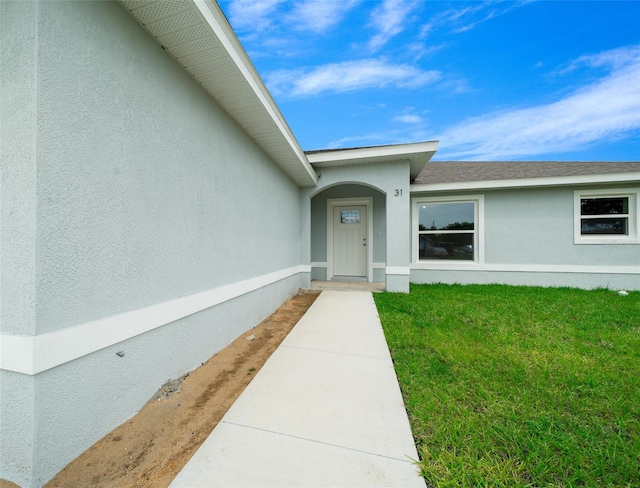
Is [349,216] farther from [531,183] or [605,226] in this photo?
[605,226]

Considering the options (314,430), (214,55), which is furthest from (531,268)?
(214,55)

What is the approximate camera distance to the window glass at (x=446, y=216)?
6855mm

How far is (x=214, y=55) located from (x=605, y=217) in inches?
373

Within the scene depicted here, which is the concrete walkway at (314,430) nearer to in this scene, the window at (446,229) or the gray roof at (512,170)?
the window at (446,229)

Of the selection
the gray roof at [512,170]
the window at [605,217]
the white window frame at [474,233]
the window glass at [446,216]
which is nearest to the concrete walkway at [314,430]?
the white window frame at [474,233]

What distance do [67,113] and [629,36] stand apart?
Result: 1296 cm

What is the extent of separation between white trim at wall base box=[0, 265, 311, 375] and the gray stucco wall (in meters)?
0.05

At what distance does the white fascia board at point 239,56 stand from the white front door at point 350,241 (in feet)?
13.2

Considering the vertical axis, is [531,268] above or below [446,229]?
below

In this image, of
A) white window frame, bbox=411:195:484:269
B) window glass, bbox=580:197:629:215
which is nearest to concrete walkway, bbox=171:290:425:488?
white window frame, bbox=411:195:484:269

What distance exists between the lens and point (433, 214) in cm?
702

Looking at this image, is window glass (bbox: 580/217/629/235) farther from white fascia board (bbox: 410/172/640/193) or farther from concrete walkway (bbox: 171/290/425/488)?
concrete walkway (bbox: 171/290/425/488)

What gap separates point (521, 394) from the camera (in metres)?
1.99

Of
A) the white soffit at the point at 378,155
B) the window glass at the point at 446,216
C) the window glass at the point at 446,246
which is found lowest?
the window glass at the point at 446,246
